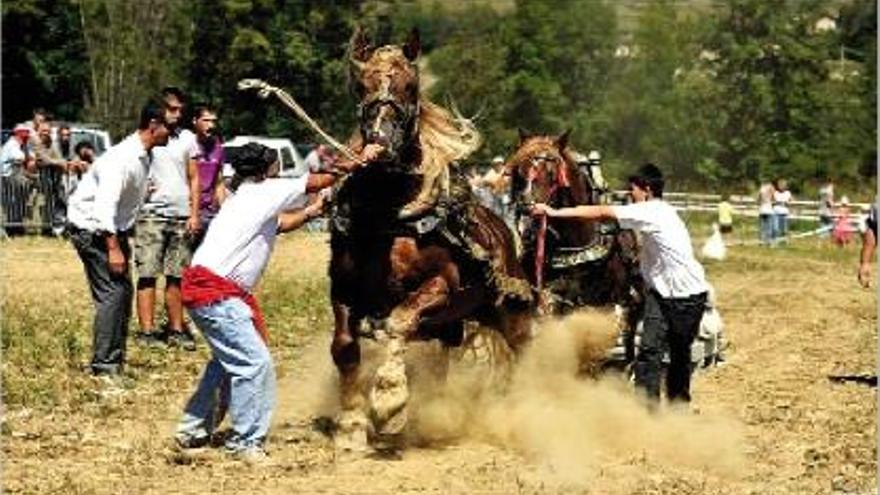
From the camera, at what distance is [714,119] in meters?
75.2

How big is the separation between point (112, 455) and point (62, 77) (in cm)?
4346

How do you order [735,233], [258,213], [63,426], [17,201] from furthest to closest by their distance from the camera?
[735,233] < [17,201] < [63,426] < [258,213]

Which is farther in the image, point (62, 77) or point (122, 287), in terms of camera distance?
point (62, 77)

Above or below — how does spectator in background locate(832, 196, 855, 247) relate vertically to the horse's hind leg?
below

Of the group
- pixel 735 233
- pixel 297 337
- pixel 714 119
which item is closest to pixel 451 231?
pixel 297 337

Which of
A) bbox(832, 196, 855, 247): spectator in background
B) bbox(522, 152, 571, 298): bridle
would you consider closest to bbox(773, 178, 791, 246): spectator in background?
bbox(832, 196, 855, 247): spectator in background

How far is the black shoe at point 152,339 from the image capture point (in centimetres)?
1343

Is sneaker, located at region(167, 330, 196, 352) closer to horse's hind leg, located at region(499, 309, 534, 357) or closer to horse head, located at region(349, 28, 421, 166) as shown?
horse's hind leg, located at region(499, 309, 534, 357)

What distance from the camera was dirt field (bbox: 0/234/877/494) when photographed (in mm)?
8391

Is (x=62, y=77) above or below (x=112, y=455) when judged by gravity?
above

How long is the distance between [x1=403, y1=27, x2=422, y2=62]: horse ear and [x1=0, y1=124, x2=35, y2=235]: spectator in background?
16.8 meters

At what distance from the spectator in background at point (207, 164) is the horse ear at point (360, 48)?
466cm

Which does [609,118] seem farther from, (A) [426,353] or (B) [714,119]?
(A) [426,353]

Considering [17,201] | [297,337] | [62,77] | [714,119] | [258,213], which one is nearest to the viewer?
[258,213]
